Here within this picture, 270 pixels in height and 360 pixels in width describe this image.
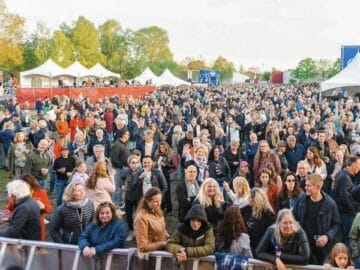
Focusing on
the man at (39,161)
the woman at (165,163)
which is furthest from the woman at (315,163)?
the man at (39,161)

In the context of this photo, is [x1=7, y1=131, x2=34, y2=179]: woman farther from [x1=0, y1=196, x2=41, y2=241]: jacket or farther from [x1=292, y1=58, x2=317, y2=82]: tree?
[x1=292, y1=58, x2=317, y2=82]: tree

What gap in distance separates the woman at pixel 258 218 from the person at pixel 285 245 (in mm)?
767

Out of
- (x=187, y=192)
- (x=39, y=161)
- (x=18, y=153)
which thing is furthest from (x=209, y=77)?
(x=187, y=192)

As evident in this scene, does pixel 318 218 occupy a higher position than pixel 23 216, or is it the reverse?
pixel 23 216

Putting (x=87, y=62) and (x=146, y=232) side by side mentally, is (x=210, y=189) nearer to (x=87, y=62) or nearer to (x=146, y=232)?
(x=146, y=232)

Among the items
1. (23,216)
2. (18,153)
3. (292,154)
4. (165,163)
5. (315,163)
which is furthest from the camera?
(18,153)

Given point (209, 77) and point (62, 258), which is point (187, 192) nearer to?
point (62, 258)

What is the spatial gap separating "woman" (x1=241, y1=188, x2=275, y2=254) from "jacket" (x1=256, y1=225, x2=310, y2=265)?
75 cm

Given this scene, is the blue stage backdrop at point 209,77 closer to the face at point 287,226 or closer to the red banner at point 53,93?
the red banner at point 53,93

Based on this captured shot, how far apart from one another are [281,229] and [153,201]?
1.34m

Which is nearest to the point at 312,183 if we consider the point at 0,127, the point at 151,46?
the point at 0,127

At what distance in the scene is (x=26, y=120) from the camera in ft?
55.0

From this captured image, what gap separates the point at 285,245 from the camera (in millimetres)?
4766

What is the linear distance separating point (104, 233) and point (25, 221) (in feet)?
2.91
